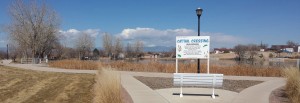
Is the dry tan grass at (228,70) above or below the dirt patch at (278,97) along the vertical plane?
above

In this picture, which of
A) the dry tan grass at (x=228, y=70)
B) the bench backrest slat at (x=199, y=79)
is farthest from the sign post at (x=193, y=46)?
the dry tan grass at (x=228, y=70)

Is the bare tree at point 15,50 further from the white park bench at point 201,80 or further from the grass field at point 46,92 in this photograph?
the white park bench at point 201,80

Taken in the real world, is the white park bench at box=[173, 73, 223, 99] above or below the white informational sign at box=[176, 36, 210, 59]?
below

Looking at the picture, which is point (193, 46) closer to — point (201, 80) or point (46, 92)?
point (201, 80)

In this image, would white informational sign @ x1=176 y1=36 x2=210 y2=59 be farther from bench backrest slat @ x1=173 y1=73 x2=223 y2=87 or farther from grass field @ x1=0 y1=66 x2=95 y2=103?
grass field @ x1=0 y1=66 x2=95 y2=103

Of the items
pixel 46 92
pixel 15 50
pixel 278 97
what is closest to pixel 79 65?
pixel 46 92

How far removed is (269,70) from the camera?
75.2 ft

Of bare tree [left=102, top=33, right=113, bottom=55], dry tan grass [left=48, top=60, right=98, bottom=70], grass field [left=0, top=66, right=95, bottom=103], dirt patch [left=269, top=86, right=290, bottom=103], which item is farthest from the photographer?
bare tree [left=102, top=33, right=113, bottom=55]

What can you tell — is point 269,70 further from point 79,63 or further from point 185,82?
point 79,63

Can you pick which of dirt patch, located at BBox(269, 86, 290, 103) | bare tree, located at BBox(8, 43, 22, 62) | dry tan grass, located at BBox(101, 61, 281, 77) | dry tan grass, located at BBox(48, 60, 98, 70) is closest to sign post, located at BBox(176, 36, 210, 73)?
dirt patch, located at BBox(269, 86, 290, 103)

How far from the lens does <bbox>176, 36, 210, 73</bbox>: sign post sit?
1203cm

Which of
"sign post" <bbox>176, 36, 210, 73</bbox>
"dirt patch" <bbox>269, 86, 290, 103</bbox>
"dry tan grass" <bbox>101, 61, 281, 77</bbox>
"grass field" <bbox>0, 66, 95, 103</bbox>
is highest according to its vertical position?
"sign post" <bbox>176, 36, 210, 73</bbox>

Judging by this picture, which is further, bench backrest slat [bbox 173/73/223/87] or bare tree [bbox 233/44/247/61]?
bare tree [bbox 233/44/247/61]

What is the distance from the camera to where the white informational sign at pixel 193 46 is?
12031 millimetres
